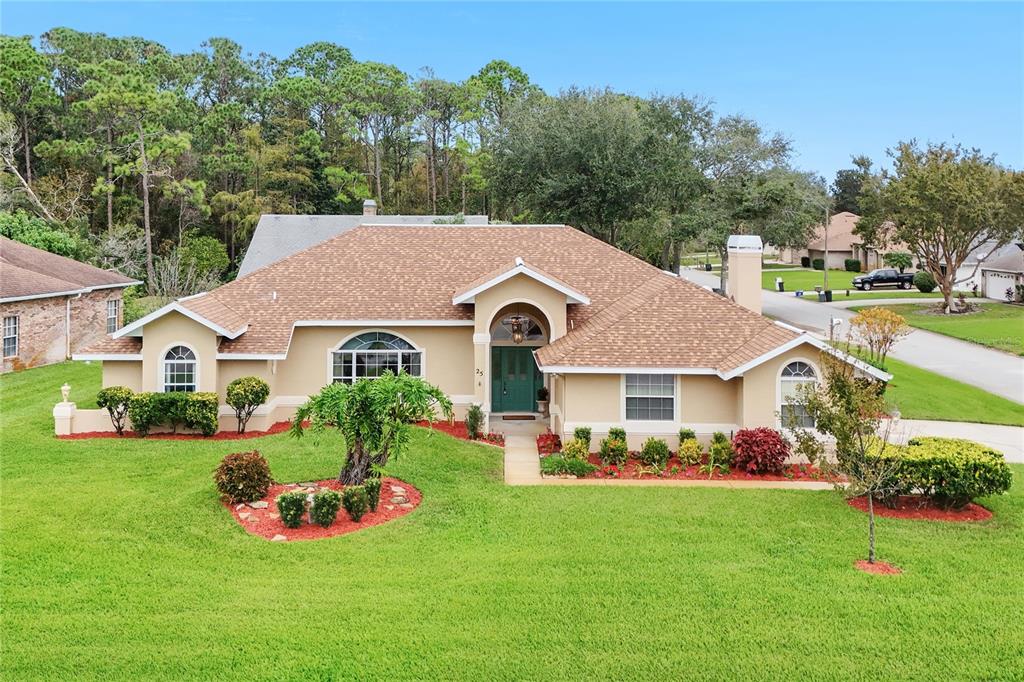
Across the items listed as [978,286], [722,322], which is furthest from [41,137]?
[978,286]

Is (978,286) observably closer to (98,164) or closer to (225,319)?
(225,319)

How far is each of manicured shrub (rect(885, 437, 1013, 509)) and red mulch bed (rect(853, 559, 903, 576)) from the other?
9.47 feet

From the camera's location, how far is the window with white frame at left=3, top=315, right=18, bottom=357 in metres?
29.7

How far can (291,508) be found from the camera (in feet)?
44.9

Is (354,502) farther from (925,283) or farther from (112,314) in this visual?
(925,283)

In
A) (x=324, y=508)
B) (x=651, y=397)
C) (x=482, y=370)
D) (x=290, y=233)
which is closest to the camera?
(x=324, y=508)

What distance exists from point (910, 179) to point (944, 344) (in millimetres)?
12709

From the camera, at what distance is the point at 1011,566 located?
12453 millimetres

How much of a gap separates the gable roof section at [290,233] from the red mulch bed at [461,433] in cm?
1883

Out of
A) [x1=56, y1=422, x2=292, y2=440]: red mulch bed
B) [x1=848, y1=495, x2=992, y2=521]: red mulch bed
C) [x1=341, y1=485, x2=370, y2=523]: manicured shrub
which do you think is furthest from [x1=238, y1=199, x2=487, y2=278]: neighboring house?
[x1=848, y1=495, x2=992, y2=521]: red mulch bed

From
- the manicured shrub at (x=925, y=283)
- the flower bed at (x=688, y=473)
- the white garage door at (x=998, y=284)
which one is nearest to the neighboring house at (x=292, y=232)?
the flower bed at (x=688, y=473)

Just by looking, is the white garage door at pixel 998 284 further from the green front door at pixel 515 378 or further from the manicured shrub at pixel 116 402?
the manicured shrub at pixel 116 402

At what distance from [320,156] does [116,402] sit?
46445mm

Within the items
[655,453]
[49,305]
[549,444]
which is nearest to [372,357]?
[549,444]
